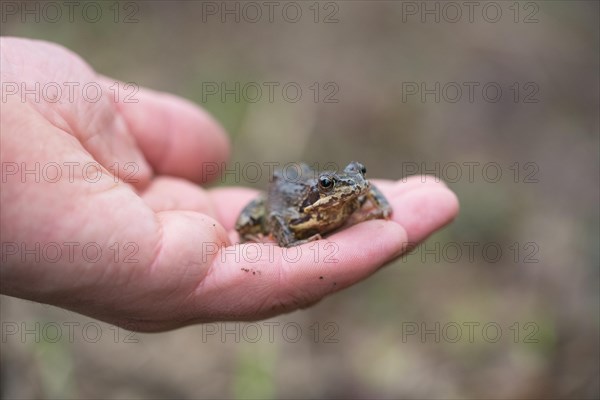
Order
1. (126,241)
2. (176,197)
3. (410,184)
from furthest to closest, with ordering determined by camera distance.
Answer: (176,197) → (410,184) → (126,241)

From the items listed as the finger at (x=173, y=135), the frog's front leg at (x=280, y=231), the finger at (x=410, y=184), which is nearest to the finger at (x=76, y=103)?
the finger at (x=173, y=135)

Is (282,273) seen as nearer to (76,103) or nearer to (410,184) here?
(410,184)

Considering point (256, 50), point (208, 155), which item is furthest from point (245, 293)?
point (256, 50)

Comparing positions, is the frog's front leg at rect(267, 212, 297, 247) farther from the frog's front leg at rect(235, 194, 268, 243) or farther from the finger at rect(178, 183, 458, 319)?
the finger at rect(178, 183, 458, 319)

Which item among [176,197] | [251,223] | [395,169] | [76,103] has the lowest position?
[395,169]

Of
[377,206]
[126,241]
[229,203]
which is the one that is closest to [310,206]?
[377,206]

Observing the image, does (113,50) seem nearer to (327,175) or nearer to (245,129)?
(245,129)
